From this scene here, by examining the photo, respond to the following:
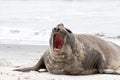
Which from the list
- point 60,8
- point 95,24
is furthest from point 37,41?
point 60,8

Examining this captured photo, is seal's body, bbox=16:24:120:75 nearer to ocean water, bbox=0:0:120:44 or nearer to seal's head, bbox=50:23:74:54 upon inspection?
seal's head, bbox=50:23:74:54

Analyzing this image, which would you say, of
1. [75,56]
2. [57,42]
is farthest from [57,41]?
[75,56]

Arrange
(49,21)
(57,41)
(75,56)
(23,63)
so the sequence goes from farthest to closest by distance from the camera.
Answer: (49,21)
(23,63)
(75,56)
(57,41)

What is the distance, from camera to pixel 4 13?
86.4 feet

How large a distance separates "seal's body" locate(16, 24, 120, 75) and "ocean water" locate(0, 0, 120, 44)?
6099mm

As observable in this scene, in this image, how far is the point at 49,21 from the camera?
71.0ft

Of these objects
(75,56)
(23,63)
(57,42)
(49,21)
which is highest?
(57,42)

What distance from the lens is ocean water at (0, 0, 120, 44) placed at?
17.0 metres

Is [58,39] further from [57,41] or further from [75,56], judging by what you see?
[75,56]

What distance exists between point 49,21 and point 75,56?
13884 mm

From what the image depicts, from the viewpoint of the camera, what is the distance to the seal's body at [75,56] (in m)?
7.44

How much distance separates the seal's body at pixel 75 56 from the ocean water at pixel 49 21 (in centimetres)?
610

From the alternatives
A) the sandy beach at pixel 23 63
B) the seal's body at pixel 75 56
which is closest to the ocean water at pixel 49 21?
the sandy beach at pixel 23 63

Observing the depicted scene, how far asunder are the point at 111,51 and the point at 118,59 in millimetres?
215
